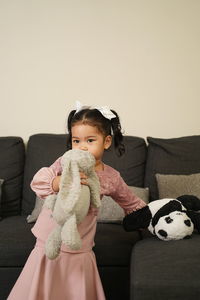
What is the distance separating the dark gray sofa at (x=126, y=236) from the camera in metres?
1.04

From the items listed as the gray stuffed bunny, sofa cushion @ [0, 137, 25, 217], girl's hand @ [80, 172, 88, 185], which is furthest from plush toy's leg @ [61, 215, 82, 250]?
sofa cushion @ [0, 137, 25, 217]

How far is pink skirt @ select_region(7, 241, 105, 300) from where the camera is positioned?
46.4 inches

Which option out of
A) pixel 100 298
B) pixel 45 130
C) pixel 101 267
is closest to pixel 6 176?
pixel 45 130

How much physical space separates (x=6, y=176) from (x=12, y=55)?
862 mm

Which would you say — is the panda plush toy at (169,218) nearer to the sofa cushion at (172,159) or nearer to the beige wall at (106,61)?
the sofa cushion at (172,159)

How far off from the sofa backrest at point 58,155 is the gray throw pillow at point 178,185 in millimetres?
212

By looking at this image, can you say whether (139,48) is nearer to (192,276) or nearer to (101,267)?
(101,267)

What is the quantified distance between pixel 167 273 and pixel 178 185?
0.93 metres

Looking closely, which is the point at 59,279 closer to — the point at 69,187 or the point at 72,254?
the point at 72,254

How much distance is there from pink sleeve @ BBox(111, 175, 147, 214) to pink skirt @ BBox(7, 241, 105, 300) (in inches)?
11.2

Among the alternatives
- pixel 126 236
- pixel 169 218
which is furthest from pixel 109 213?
pixel 169 218

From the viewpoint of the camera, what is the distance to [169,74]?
241 cm

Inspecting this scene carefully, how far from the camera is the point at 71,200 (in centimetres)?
105

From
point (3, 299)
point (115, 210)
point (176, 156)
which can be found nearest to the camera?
point (3, 299)
